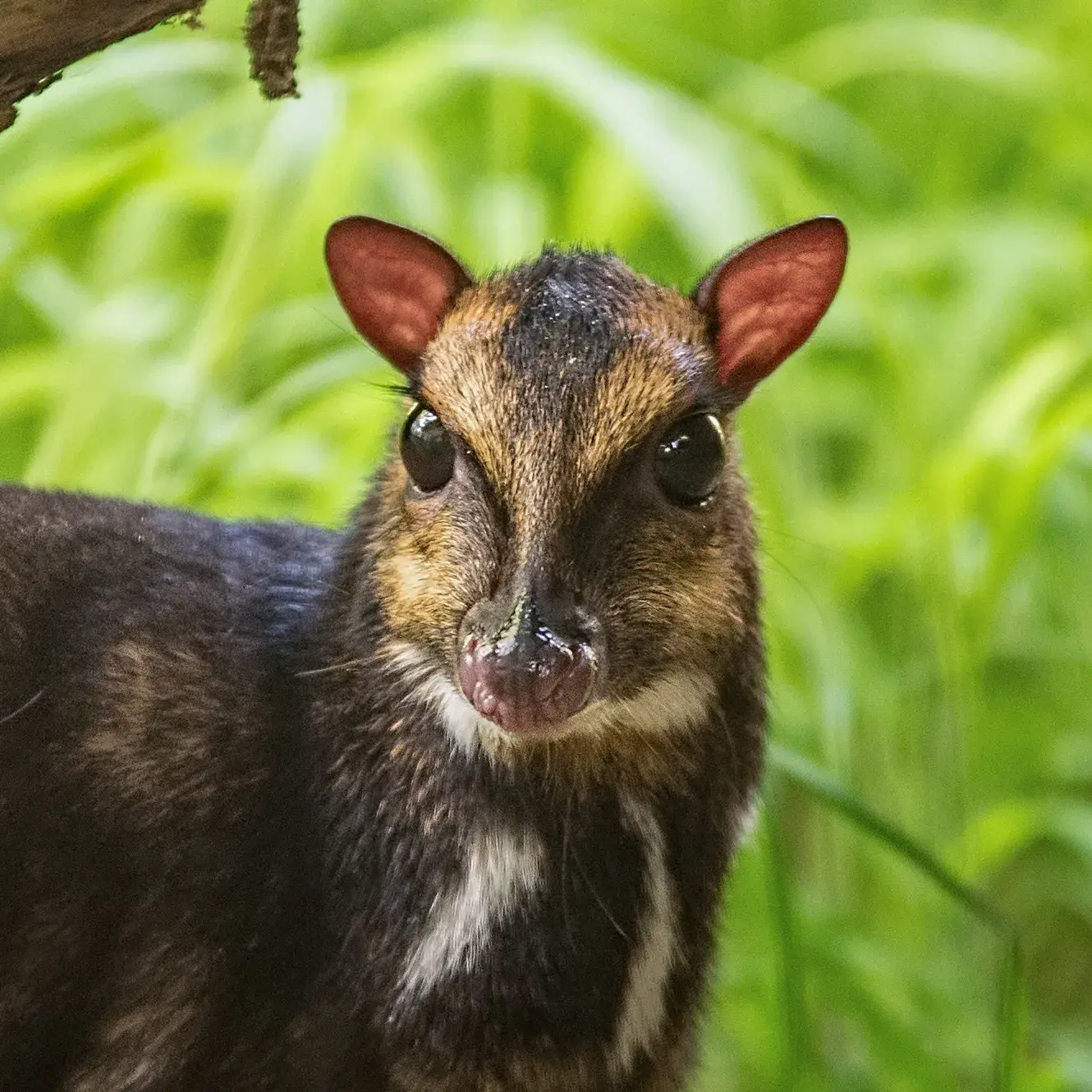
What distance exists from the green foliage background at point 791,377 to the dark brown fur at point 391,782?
0.42 meters

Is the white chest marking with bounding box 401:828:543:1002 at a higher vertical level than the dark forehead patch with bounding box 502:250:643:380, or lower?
lower

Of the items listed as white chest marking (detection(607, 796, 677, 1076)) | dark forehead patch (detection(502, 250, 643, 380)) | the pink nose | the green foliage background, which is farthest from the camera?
the green foliage background

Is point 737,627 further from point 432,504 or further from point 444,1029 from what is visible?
point 444,1029

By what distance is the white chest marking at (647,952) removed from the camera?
158 centimetres

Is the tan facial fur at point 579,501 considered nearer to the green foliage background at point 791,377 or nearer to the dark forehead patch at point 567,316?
the dark forehead patch at point 567,316

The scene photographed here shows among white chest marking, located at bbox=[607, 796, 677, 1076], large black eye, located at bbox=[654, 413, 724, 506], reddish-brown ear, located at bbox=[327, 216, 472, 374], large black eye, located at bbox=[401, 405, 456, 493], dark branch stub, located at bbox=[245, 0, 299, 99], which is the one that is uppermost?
dark branch stub, located at bbox=[245, 0, 299, 99]

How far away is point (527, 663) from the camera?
1332mm

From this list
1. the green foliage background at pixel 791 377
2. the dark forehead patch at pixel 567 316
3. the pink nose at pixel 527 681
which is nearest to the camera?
the pink nose at pixel 527 681

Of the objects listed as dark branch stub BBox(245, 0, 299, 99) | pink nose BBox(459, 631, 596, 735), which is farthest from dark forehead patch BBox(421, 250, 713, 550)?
dark branch stub BBox(245, 0, 299, 99)

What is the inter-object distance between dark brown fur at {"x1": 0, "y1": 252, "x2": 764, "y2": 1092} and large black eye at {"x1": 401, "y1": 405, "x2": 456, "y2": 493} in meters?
0.02

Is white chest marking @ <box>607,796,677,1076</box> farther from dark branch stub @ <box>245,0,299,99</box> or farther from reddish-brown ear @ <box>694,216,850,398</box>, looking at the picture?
dark branch stub @ <box>245,0,299,99</box>

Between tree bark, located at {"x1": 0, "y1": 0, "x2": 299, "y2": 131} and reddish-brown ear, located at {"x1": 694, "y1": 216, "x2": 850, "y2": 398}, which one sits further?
reddish-brown ear, located at {"x1": 694, "y1": 216, "x2": 850, "y2": 398}

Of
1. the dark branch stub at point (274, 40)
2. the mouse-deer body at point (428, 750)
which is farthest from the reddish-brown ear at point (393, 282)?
the dark branch stub at point (274, 40)

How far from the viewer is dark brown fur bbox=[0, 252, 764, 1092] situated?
4.86 feet
